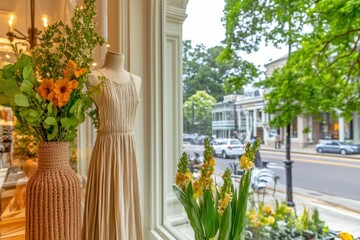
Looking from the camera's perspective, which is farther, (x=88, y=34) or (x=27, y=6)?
(x=27, y=6)

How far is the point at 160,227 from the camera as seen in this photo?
1.54m

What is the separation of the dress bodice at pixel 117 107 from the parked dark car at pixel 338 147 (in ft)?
2.39

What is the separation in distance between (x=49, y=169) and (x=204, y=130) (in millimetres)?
948

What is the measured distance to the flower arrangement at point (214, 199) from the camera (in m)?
0.88

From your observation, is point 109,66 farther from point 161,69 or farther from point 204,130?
point 204,130

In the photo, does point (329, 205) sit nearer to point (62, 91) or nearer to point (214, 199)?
point (214, 199)

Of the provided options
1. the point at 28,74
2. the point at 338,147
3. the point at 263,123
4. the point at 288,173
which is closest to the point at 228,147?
the point at 263,123

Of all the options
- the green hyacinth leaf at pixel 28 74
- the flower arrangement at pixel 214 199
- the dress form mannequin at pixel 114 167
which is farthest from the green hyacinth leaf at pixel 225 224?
the green hyacinth leaf at pixel 28 74

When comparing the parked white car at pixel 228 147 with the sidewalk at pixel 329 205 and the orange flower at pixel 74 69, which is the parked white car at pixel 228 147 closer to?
the sidewalk at pixel 329 205

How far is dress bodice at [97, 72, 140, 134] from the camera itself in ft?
3.29

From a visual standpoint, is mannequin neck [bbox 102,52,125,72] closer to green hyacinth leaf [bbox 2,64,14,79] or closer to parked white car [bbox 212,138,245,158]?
green hyacinth leaf [bbox 2,64,14,79]

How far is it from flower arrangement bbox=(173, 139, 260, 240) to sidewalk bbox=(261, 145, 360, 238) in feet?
1.27

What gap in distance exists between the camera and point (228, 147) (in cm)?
148

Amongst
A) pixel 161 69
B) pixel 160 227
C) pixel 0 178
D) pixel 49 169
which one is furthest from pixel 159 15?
pixel 0 178
